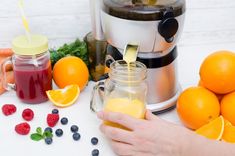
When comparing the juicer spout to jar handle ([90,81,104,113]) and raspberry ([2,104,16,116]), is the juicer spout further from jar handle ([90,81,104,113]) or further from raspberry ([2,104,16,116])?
raspberry ([2,104,16,116])

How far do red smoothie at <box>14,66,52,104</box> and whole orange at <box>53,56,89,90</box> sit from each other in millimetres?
30

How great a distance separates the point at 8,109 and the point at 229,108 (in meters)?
0.54

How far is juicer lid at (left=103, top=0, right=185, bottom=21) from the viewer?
33.7 inches

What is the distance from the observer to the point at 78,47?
112 cm

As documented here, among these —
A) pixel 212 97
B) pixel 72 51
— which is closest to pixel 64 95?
pixel 72 51

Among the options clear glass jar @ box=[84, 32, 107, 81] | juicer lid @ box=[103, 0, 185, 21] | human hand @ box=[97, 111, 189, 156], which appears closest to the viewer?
human hand @ box=[97, 111, 189, 156]

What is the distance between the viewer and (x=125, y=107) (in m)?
0.84

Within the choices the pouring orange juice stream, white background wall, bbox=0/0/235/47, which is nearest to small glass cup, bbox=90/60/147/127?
the pouring orange juice stream

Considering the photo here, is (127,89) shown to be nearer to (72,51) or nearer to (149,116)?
(149,116)

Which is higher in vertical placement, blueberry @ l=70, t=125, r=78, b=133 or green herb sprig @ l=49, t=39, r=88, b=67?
green herb sprig @ l=49, t=39, r=88, b=67

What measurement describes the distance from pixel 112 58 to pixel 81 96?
6.5 inches

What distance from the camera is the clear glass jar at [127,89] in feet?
2.76

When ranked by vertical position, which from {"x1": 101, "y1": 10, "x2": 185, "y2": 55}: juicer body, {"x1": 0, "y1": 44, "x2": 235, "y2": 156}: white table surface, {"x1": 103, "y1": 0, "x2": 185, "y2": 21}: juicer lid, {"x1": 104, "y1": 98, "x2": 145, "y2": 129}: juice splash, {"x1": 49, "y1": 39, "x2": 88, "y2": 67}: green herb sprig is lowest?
{"x1": 0, "y1": 44, "x2": 235, "y2": 156}: white table surface

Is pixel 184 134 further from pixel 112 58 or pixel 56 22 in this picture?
pixel 56 22
